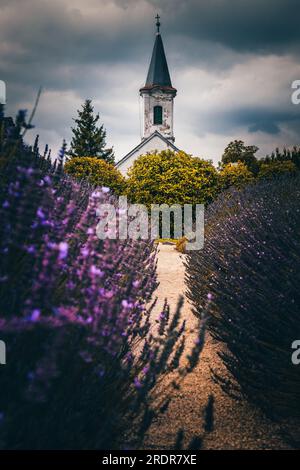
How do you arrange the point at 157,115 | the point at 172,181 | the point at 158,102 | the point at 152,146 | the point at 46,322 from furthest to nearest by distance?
the point at 158,102, the point at 157,115, the point at 152,146, the point at 172,181, the point at 46,322

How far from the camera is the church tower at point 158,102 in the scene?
36219 millimetres

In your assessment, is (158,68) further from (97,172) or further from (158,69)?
(97,172)

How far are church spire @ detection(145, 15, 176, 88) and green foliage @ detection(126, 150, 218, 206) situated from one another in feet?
79.8

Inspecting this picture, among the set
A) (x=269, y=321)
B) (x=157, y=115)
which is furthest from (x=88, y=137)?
(x=269, y=321)

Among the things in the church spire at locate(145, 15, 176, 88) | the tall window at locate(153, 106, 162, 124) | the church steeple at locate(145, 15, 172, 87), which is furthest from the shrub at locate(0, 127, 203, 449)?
the church steeple at locate(145, 15, 172, 87)

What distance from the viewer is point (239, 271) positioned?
2.95 m

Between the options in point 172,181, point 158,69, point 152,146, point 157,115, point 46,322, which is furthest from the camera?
point 158,69

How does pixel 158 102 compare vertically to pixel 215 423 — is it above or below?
above

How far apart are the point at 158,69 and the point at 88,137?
9.61 m

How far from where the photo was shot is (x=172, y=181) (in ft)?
48.1

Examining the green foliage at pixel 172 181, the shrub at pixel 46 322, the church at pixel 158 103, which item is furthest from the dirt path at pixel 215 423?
the church at pixel 158 103

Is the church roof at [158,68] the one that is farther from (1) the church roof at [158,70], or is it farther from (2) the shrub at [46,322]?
(2) the shrub at [46,322]
